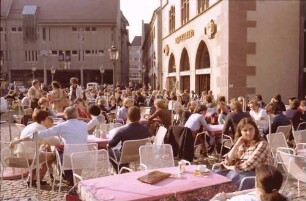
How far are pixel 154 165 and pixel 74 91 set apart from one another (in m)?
7.96

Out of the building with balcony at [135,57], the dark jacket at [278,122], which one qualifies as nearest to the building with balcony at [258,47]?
the dark jacket at [278,122]

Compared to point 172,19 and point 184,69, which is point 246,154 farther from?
point 172,19

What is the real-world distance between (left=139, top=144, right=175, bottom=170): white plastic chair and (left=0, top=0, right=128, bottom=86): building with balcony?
4358 cm

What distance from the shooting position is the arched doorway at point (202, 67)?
69.5 ft

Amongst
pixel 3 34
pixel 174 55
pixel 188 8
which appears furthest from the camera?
pixel 3 34

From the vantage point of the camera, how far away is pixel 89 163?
5266 mm

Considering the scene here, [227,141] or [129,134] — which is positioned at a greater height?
[129,134]

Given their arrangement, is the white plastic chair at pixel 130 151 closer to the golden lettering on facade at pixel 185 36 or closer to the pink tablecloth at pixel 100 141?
the pink tablecloth at pixel 100 141

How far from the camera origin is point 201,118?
27.2ft

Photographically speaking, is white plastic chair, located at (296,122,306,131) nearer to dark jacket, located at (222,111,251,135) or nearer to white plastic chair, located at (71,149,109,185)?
dark jacket, located at (222,111,251,135)

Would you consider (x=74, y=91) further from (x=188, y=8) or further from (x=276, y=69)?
(x=188, y=8)

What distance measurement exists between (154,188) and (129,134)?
2.41m

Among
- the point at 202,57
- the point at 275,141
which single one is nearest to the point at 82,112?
the point at 275,141

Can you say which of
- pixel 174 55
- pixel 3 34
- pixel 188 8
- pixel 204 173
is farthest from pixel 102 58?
pixel 204 173
